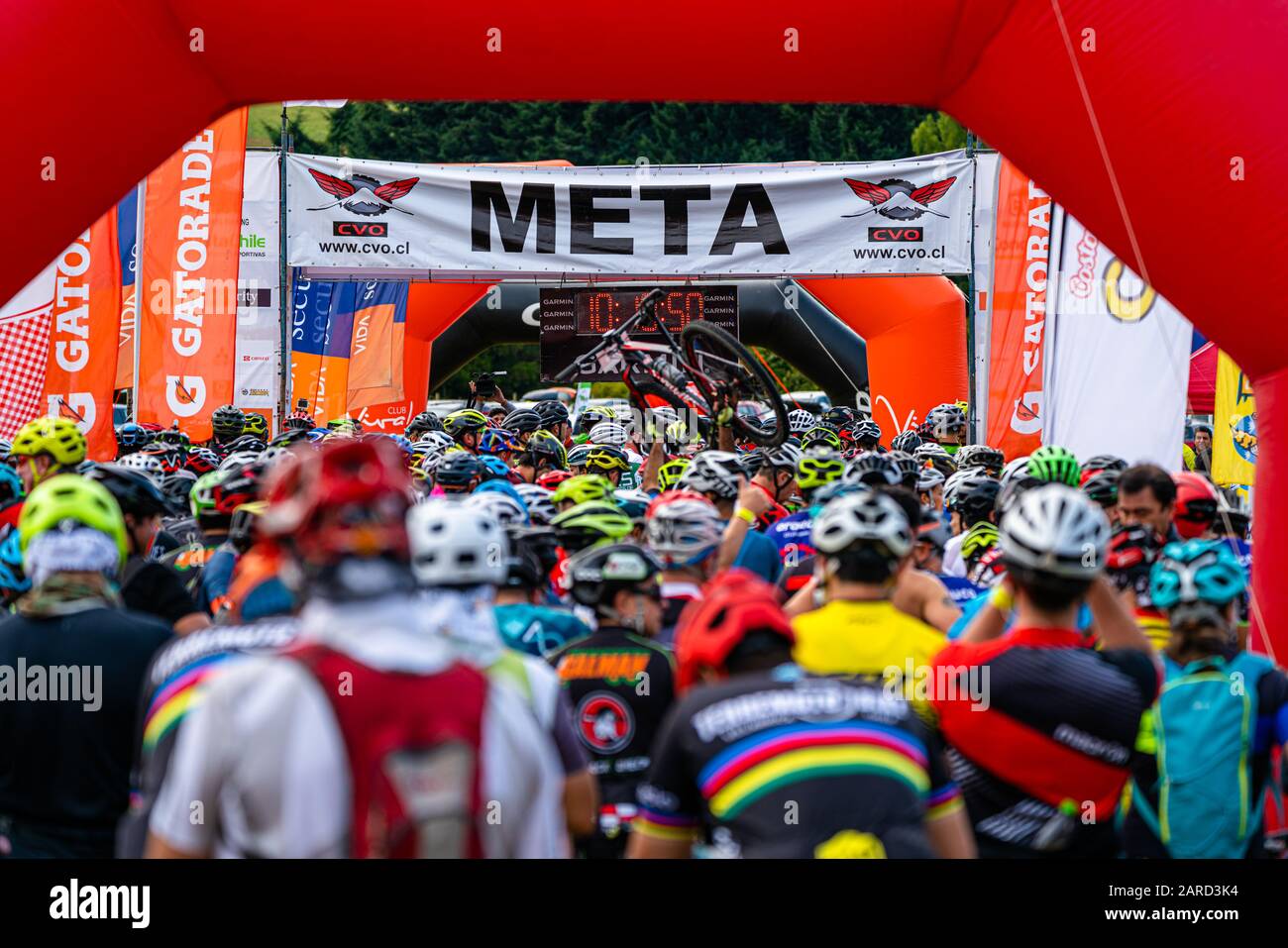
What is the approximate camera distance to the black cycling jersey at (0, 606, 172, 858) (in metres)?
4.04

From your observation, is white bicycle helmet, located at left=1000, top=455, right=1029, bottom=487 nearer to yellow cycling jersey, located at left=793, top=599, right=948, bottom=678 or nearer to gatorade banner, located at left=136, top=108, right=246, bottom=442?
yellow cycling jersey, located at left=793, top=599, right=948, bottom=678

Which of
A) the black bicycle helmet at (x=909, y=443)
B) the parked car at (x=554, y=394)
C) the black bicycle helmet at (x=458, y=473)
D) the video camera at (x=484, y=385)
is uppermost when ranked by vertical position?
the parked car at (x=554, y=394)

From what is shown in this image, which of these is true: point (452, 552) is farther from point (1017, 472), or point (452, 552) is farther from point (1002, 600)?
point (1017, 472)

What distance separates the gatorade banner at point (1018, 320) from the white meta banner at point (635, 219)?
2.02 m

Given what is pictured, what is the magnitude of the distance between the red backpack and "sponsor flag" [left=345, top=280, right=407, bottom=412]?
715 inches

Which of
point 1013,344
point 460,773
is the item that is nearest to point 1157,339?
point 1013,344

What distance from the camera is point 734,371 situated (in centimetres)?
Answer: 1270

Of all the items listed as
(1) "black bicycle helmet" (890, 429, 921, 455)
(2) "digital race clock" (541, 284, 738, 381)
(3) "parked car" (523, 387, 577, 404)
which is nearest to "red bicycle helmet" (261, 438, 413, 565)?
(1) "black bicycle helmet" (890, 429, 921, 455)

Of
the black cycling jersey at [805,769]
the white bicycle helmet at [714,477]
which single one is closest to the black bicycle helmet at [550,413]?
the white bicycle helmet at [714,477]

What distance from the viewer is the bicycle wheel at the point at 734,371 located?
37.2 feet

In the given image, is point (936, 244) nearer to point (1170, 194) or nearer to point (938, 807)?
point (1170, 194)

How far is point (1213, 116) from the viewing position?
6.12 meters

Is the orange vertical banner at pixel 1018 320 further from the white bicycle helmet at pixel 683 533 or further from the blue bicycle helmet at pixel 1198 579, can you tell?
the blue bicycle helmet at pixel 1198 579

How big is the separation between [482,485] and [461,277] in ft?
30.8
